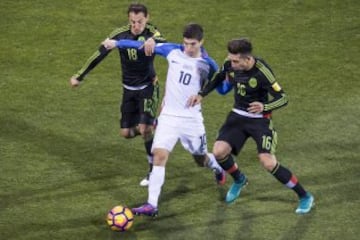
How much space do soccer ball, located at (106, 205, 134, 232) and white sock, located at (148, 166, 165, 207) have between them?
1.34ft

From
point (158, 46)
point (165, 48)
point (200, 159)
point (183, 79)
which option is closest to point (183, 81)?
point (183, 79)

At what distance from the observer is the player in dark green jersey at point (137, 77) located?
12.4 meters

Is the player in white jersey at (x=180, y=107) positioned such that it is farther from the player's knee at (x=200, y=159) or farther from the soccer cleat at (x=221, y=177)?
the soccer cleat at (x=221, y=177)

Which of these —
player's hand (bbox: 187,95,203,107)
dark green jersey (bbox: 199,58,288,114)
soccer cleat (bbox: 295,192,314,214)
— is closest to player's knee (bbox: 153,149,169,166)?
player's hand (bbox: 187,95,203,107)

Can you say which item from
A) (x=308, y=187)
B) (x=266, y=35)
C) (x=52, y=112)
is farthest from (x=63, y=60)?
(x=308, y=187)

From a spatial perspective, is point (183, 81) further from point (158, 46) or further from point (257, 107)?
point (257, 107)

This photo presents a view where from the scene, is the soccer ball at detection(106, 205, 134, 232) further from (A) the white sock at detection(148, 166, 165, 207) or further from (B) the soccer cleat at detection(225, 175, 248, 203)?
(B) the soccer cleat at detection(225, 175, 248, 203)

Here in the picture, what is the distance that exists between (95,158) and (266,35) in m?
5.87

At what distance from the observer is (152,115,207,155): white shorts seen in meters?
11.6

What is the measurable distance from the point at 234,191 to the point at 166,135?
1307mm

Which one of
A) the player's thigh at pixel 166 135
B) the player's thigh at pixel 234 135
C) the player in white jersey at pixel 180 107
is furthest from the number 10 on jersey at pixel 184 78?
the player's thigh at pixel 234 135

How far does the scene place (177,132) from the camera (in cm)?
1167

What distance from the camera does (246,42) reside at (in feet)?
36.3

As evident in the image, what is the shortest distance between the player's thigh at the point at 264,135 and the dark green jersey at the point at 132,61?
180 centimetres
